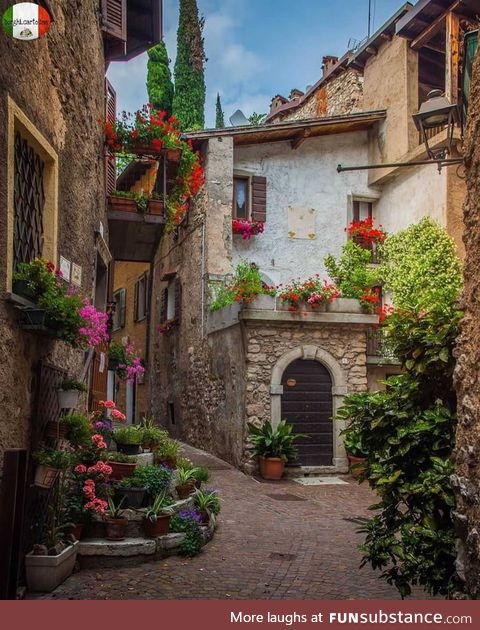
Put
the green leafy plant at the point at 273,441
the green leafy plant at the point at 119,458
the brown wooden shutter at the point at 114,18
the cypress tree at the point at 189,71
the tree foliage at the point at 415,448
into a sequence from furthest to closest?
1. the cypress tree at the point at 189,71
2. the green leafy plant at the point at 273,441
3. the brown wooden shutter at the point at 114,18
4. the green leafy plant at the point at 119,458
5. the tree foliage at the point at 415,448

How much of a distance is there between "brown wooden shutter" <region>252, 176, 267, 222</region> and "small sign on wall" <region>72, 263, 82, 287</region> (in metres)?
8.21

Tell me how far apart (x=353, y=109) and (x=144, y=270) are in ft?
29.3

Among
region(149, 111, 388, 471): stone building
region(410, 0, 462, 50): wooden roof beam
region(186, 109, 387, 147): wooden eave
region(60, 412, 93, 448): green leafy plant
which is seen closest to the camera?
region(60, 412, 93, 448): green leafy plant

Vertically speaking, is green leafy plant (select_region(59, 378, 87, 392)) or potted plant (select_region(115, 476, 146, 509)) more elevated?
green leafy plant (select_region(59, 378, 87, 392))

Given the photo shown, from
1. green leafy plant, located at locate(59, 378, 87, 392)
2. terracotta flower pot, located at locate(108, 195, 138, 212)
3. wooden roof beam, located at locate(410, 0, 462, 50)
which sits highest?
wooden roof beam, located at locate(410, 0, 462, 50)

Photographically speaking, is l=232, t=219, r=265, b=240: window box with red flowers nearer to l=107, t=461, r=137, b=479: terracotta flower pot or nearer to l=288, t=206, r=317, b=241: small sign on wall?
l=288, t=206, r=317, b=241: small sign on wall

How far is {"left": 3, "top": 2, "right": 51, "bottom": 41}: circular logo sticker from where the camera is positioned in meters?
4.64

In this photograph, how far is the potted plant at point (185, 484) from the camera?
25.1ft

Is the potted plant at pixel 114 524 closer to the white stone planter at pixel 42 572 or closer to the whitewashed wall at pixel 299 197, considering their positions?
the white stone planter at pixel 42 572

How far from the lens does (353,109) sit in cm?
1827

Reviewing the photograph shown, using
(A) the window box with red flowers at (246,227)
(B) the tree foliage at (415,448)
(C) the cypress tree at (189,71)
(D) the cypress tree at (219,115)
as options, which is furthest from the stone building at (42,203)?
(D) the cypress tree at (219,115)

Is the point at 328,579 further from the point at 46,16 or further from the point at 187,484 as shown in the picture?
the point at 46,16

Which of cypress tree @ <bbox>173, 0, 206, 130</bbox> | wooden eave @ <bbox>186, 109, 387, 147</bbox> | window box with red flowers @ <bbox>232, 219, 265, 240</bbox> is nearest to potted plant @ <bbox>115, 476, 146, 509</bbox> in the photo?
window box with red flowers @ <bbox>232, 219, 265, 240</bbox>

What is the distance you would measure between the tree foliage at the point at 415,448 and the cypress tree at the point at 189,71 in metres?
20.8
